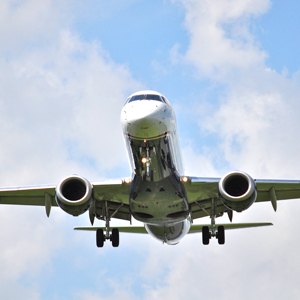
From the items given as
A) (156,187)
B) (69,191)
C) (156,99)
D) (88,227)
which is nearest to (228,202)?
(156,187)

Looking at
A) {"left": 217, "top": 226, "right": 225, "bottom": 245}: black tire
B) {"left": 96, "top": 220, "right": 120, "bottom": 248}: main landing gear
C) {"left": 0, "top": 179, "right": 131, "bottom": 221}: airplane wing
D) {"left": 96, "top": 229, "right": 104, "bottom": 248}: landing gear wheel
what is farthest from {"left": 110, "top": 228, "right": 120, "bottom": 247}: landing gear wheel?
{"left": 217, "top": 226, "right": 225, "bottom": 245}: black tire

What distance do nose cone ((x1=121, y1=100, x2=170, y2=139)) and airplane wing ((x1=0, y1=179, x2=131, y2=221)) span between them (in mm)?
4146

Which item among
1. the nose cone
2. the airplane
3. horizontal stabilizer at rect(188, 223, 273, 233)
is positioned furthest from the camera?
horizontal stabilizer at rect(188, 223, 273, 233)

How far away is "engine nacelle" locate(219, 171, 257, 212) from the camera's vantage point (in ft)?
75.7

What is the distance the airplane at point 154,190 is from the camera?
2225 centimetres

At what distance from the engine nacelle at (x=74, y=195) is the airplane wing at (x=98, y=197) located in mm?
1703

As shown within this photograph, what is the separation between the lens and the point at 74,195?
2378 centimetres

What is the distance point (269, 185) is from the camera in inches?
1014

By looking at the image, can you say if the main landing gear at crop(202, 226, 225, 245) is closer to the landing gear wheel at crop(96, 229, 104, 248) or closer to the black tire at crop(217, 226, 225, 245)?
the black tire at crop(217, 226, 225, 245)

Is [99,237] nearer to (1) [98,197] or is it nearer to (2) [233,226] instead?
(1) [98,197]

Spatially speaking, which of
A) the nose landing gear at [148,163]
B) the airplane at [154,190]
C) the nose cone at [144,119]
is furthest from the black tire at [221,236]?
the nose cone at [144,119]

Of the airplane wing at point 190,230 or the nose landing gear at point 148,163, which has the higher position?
the nose landing gear at point 148,163

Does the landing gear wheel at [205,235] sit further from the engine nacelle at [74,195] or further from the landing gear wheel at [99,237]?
the engine nacelle at [74,195]

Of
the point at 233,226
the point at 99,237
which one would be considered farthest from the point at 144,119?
the point at 233,226
